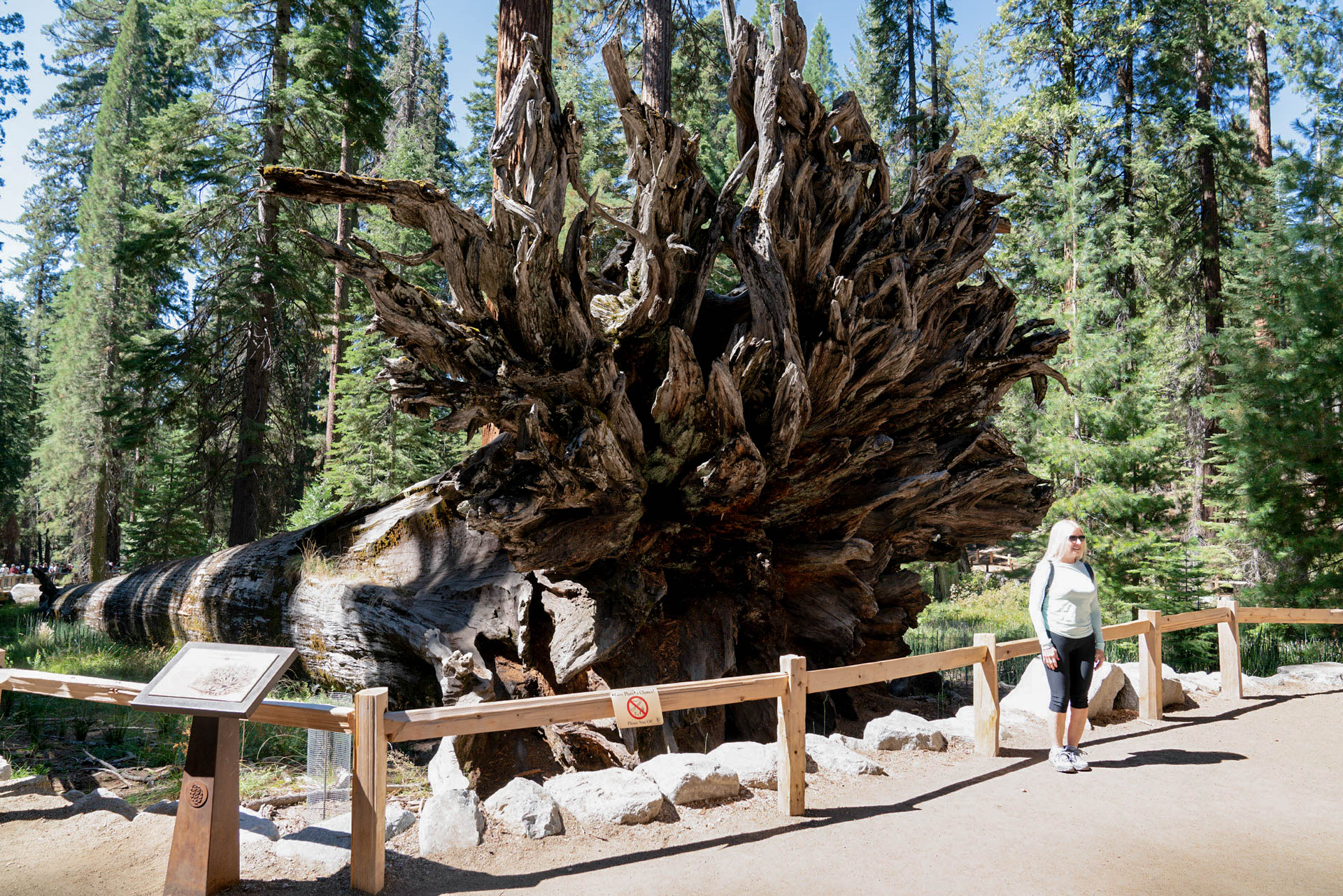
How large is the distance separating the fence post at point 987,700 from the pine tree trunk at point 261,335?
41.8 feet

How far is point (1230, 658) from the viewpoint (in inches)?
322

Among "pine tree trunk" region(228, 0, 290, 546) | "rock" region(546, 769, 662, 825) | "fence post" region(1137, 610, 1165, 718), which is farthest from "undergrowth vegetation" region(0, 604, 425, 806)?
"fence post" region(1137, 610, 1165, 718)

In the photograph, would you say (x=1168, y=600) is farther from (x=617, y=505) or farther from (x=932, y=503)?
(x=617, y=505)

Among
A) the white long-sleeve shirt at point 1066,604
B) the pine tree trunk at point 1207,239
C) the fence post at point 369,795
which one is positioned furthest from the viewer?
the pine tree trunk at point 1207,239

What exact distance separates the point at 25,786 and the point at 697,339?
6.20m

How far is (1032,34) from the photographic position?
18.5 m

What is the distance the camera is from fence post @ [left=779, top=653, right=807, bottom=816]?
450cm

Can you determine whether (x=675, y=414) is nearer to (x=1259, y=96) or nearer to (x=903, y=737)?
(x=903, y=737)

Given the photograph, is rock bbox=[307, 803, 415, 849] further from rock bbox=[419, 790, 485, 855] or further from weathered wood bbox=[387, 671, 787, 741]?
weathered wood bbox=[387, 671, 787, 741]

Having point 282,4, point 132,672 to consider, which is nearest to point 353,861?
point 132,672

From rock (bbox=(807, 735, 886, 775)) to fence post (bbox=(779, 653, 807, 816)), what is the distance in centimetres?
86

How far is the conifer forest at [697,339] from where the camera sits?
611cm

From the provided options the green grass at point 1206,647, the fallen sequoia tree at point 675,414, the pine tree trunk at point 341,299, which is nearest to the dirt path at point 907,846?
the fallen sequoia tree at point 675,414

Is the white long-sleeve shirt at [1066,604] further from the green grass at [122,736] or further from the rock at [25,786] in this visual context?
the rock at [25,786]
